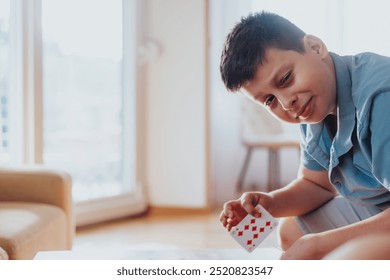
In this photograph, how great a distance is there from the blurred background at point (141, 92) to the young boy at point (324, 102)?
1057mm

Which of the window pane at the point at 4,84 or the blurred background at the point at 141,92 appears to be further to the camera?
the blurred background at the point at 141,92

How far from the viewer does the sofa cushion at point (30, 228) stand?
3.24 feet

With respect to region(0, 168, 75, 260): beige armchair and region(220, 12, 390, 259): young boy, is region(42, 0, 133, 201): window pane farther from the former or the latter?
region(220, 12, 390, 259): young boy

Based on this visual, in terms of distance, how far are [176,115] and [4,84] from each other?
2.98 ft

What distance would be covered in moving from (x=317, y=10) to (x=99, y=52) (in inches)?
36.7

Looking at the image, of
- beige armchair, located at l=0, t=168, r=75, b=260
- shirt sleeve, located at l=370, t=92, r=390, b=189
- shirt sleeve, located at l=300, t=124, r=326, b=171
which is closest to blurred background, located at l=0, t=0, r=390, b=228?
beige armchair, located at l=0, t=168, r=75, b=260

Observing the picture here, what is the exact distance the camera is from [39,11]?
5.54ft

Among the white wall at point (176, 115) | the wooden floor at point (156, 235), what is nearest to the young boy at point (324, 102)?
the wooden floor at point (156, 235)

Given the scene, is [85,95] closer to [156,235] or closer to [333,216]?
[156,235]

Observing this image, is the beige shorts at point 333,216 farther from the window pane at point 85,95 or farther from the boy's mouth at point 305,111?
the window pane at point 85,95

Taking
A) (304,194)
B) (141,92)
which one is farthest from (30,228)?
(141,92)

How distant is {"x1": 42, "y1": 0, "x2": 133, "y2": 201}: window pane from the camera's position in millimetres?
1952

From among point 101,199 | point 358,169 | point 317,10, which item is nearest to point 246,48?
point 358,169

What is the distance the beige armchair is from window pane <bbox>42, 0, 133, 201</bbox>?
0.70 m
